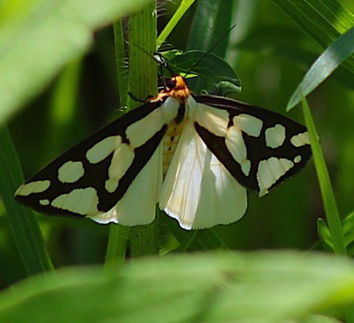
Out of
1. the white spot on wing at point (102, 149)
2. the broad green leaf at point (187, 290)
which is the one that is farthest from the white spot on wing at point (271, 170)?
the broad green leaf at point (187, 290)

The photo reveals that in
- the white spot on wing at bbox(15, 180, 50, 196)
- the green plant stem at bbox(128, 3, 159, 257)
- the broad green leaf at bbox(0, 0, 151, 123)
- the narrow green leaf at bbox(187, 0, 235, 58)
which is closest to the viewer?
the broad green leaf at bbox(0, 0, 151, 123)

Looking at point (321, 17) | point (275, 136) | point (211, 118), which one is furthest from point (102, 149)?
point (321, 17)

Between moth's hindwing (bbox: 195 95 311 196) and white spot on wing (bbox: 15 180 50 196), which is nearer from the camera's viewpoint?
white spot on wing (bbox: 15 180 50 196)

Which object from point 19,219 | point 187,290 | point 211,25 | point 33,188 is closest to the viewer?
point 187,290

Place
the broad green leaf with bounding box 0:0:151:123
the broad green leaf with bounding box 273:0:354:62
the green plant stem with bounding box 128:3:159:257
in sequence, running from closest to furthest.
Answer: the broad green leaf with bounding box 0:0:151:123, the green plant stem with bounding box 128:3:159:257, the broad green leaf with bounding box 273:0:354:62

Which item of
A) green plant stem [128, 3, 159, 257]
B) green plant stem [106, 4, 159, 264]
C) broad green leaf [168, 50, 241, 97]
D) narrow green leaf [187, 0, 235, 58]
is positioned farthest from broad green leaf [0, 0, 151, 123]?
narrow green leaf [187, 0, 235, 58]

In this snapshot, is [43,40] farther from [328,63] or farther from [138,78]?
[328,63]

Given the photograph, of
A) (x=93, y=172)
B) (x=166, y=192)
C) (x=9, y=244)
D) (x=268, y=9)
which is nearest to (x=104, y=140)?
(x=93, y=172)

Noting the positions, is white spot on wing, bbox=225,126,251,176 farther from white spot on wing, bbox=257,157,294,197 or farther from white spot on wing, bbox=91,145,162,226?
white spot on wing, bbox=91,145,162,226
